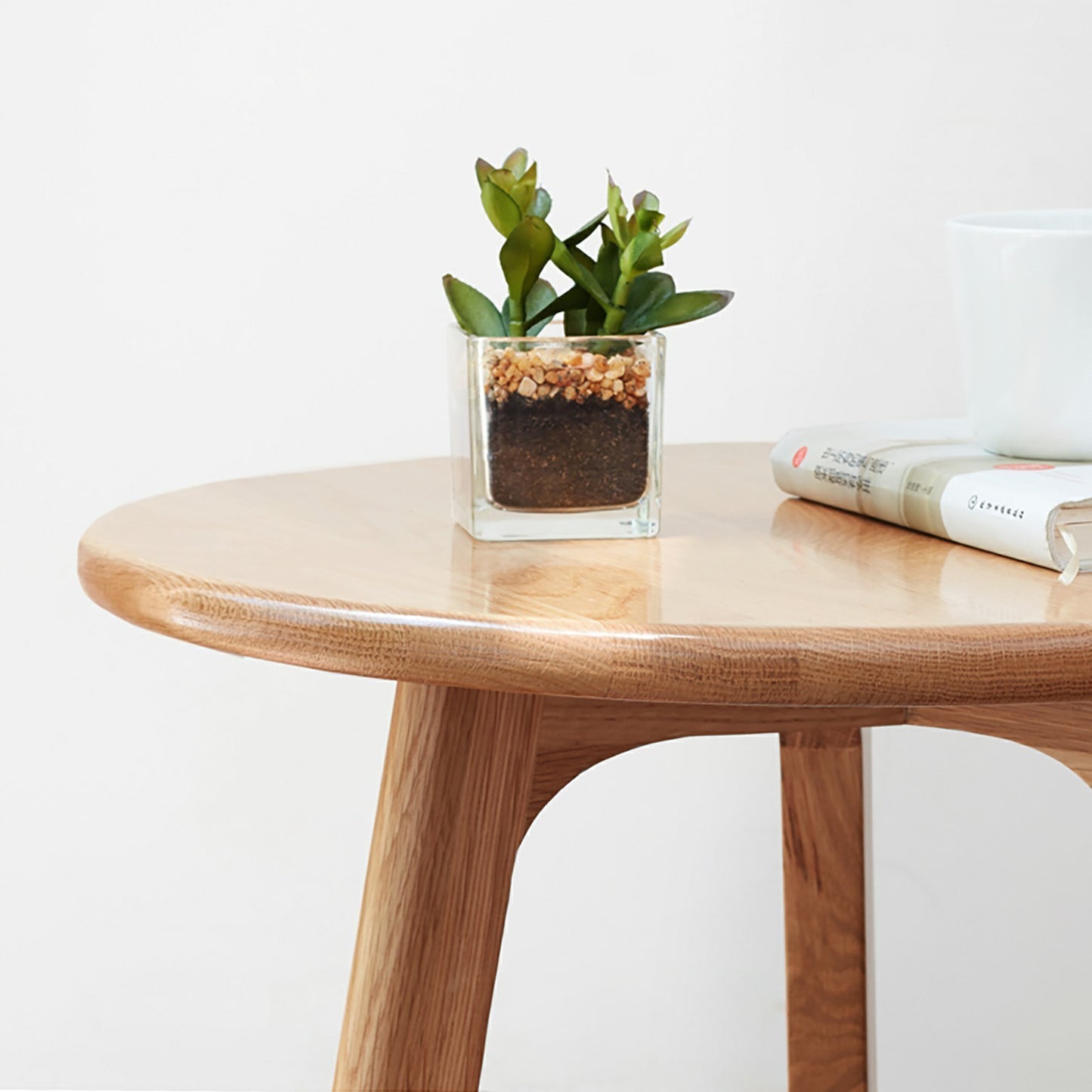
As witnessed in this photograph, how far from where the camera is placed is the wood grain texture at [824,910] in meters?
0.95

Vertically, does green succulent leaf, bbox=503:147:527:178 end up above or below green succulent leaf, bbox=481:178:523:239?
above

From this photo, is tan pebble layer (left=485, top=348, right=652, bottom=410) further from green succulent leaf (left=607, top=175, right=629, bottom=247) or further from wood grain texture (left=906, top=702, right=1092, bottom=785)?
wood grain texture (left=906, top=702, right=1092, bottom=785)

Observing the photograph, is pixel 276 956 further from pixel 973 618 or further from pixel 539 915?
pixel 973 618

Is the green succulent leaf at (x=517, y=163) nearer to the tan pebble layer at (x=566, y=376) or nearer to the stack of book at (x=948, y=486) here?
the tan pebble layer at (x=566, y=376)

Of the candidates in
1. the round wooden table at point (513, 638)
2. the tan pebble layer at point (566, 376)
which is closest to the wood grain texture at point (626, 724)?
the round wooden table at point (513, 638)

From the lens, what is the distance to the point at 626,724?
70 centimetres

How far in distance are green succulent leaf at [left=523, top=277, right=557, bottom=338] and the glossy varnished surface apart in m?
0.09

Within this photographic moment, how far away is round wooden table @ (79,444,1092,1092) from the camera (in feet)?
1.53

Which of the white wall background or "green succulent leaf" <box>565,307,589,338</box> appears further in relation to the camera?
the white wall background

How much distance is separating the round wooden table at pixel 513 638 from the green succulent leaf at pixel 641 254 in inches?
4.3

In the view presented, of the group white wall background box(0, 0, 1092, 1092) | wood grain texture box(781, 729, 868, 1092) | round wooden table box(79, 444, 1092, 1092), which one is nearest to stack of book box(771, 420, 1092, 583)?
round wooden table box(79, 444, 1092, 1092)

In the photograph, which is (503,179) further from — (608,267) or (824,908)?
(824,908)

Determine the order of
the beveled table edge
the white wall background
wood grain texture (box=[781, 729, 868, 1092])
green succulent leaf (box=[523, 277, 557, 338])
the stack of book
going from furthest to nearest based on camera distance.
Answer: the white wall background → wood grain texture (box=[781, 729, 868, 1092]) → green succulent leaf (box=[523, 277, 557, 338]) → the stack of book → the beveled table edge

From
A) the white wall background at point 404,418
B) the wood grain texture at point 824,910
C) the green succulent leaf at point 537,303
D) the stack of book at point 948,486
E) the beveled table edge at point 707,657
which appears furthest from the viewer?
the white wall background at point 404,418
